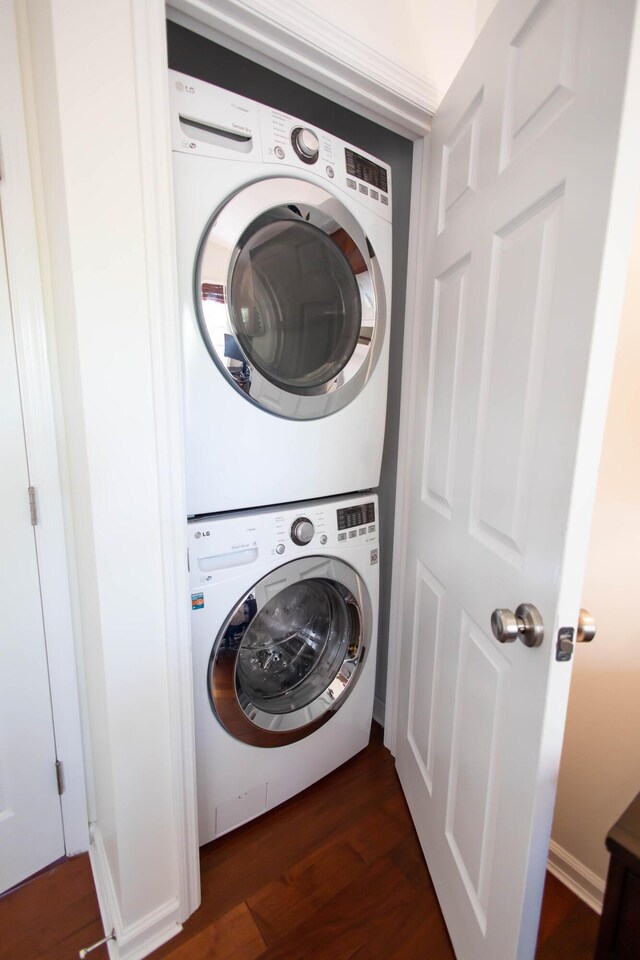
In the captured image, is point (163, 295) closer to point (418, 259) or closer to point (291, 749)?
point (418, 259)

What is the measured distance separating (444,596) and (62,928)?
1.19 meters

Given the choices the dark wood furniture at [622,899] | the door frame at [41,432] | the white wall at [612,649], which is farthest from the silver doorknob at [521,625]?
the door frame at [41,432]

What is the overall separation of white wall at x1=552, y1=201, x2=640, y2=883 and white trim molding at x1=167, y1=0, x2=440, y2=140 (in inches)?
25.4

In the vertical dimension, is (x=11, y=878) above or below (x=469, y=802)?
below

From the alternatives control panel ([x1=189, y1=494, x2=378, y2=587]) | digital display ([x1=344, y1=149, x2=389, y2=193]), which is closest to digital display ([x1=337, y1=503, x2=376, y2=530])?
control panel ([x1=189, y1=494, x2=378, y2=587])

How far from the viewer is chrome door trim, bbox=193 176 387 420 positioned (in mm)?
890

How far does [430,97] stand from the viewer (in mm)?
1089

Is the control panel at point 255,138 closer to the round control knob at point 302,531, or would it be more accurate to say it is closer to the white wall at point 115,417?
the white wall at point 115,417

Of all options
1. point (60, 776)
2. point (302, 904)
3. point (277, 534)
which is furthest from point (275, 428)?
point (302, 904)

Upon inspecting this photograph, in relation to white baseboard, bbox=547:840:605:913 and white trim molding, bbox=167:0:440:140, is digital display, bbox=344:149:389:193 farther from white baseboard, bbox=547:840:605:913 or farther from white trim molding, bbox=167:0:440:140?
white baseboard, bbox=547:840:605:913

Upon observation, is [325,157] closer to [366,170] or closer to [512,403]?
[366,170]

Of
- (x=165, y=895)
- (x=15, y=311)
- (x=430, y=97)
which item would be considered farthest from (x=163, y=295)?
(x=165, y=895)

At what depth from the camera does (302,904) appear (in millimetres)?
1076

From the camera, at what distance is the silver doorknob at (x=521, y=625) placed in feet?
2.12
